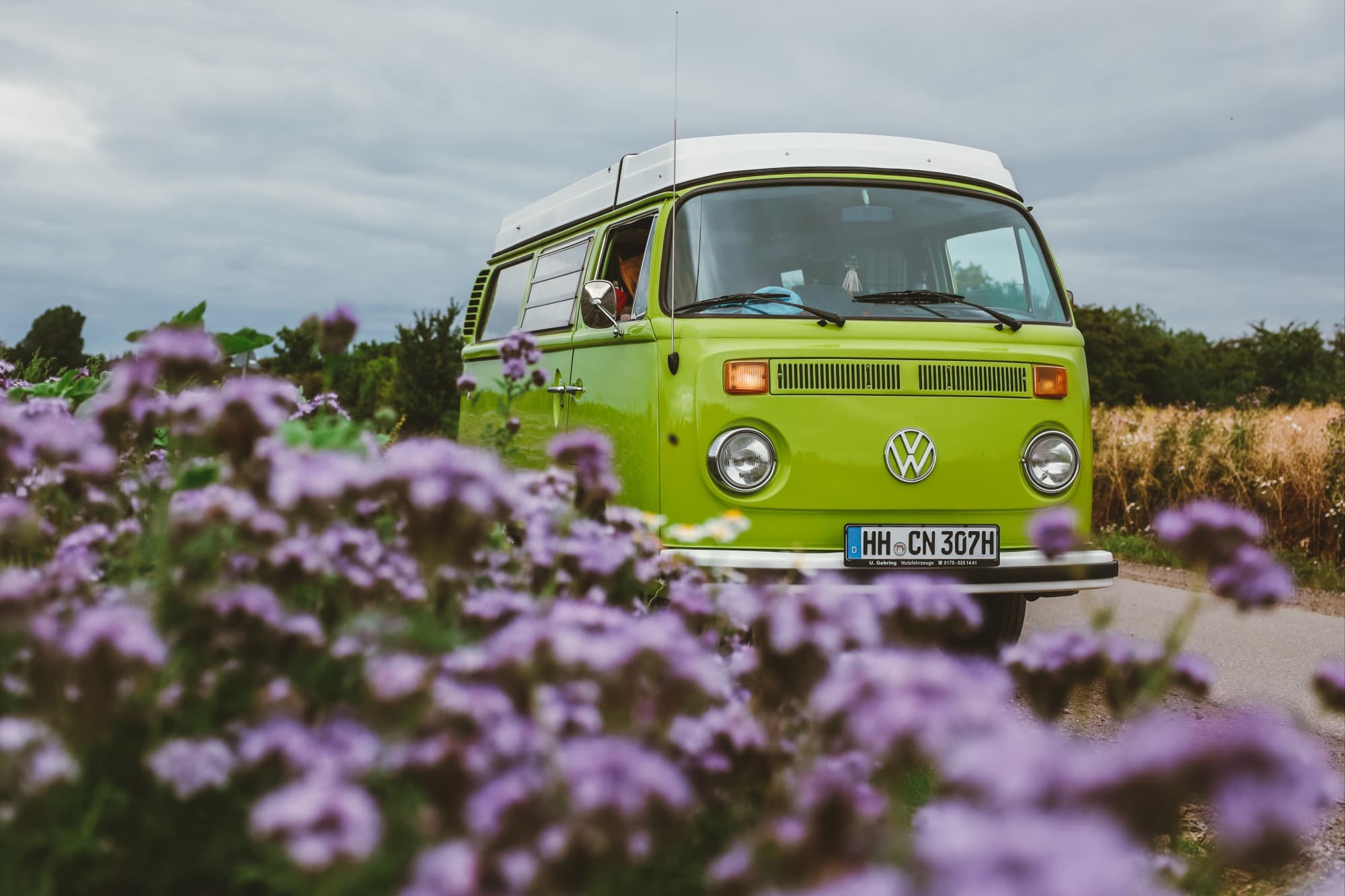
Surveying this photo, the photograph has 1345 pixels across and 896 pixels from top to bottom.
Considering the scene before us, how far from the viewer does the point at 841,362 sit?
15.4 feet

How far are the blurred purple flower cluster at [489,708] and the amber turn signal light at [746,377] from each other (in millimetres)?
2299

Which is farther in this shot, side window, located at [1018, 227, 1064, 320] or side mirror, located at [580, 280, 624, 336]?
side window, located at [1018, 227, 1064, 320]

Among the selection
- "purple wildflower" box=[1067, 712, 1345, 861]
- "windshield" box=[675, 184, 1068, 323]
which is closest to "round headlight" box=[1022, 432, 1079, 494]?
"windshield" box=[675, 184, 1068, 323]

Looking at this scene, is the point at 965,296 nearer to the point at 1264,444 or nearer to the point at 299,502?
the point at 299,502

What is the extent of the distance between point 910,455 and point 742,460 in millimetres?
755

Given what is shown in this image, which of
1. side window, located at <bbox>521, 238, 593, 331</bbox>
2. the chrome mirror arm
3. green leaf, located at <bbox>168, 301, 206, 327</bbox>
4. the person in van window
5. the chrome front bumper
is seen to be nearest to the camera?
green leaf, located at <bbox>168, 301, 206, 327</bbox>

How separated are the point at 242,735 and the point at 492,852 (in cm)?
54

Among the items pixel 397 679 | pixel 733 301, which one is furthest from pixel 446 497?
pixel 733 301

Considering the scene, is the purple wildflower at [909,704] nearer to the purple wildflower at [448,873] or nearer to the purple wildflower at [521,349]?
the purple wildflower at [448,873]

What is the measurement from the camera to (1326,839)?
11.4 feet

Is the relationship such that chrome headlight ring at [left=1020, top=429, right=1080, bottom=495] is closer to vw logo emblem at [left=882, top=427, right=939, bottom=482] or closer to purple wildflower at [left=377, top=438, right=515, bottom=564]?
vw logo emblem at [left=882, top=427, right=939, bottom=482]

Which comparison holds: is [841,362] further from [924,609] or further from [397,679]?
[397,679]

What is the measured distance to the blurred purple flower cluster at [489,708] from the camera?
115 centimetres

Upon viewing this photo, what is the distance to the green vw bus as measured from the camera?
15.2 feet
